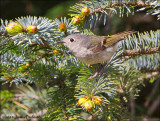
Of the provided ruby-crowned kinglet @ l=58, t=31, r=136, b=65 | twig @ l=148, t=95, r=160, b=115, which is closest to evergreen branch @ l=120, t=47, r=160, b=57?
ruby-crowned kinglet @ l=58, t=31, r=136, b=65

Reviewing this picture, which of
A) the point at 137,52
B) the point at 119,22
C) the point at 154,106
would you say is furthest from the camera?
the point at 154,106

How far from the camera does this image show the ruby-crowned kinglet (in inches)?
40.4

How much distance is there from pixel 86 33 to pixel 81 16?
0.14 meters

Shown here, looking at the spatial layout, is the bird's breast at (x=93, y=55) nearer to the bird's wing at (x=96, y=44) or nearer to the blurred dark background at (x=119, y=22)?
the bird's wing at (x=96, y=44)

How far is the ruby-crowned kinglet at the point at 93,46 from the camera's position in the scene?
103cm

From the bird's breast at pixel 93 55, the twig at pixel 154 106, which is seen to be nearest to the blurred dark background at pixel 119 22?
the twig at pixel 154 106

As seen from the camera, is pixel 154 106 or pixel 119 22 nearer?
pixel 119 22

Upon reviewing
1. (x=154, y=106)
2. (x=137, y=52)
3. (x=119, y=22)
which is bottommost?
(x=154, y=106)

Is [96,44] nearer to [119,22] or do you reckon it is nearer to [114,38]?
[114,38]

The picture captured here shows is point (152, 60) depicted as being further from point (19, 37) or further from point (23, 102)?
point (23, 102)

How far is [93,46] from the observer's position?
3.71ft

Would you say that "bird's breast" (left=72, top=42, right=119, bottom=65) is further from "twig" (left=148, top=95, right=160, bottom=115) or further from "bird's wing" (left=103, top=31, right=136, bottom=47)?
"twig" (left=148, top=95, right=160, bottom=115)

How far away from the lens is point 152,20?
1202 mm

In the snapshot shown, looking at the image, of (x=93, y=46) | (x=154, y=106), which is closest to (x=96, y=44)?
(x=93, y=46)
